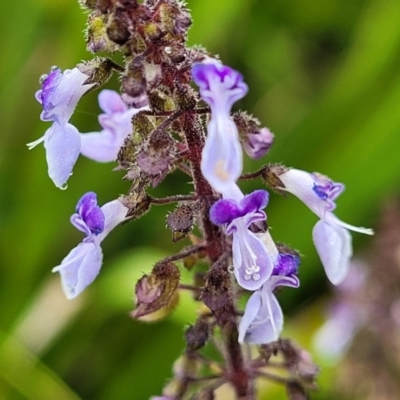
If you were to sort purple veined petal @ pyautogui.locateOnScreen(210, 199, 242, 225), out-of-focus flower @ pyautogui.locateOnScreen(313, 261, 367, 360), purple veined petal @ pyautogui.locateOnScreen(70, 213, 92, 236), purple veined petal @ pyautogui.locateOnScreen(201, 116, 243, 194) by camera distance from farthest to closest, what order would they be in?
out-of-focus flower @ pyautogui.locateOnScreen(313, 261, 367, 360)
purple veined petal @ pyautogui.locateOnScreen(70, 213, 92, 236)
purple veined petal @ pyautogui.locateOnScreen(210, 199, 242, 225)
purple veined petal @ pyautogui.locateOnScreen(201, 116, 243, 194)

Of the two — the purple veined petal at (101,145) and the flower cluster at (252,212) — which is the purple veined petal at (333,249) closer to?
the flower cluster at (252,212)

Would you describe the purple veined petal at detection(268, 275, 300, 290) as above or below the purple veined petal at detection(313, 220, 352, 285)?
below

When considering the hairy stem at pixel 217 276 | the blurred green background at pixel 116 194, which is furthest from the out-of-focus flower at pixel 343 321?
the hairy stem at pixel 217 276

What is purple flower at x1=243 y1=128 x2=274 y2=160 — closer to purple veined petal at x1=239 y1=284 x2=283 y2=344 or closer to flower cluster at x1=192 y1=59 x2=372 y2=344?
flower cluster at x1=192 y1=59 x2=372 y2=344

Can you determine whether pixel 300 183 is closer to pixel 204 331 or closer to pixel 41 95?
pixel 204 331

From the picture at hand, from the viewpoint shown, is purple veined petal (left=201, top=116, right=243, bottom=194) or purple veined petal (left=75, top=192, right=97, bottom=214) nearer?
purple veined petal (left=201, top=116, right=243, bottom=194)

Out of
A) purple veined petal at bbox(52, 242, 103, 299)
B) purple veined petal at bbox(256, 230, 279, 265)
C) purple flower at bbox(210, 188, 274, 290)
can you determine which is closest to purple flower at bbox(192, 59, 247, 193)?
purple flower at bbox(210, 188, 274, 290)
